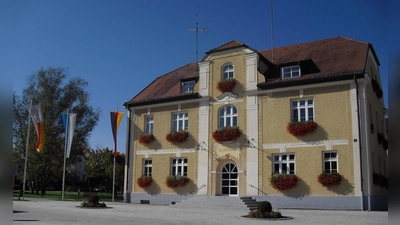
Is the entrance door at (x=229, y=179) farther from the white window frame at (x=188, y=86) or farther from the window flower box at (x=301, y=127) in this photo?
Result: the white window frame at (x=188, y=86)

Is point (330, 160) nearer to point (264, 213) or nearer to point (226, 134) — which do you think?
point (226, 134)

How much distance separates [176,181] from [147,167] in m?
2.91

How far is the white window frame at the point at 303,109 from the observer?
810 inches

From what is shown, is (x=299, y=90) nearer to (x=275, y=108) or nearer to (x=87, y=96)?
(x=275, y=108)

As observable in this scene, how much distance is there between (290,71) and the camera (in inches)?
852

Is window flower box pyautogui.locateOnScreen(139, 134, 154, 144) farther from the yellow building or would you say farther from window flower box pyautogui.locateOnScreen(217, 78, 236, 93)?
window flower box pyautogui.locateOnScreen(217, 78, 236, 93)

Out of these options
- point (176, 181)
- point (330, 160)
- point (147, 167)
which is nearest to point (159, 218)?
point (176, 181)

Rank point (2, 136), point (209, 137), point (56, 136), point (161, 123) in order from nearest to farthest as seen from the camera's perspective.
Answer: point (2, 136) < point (209, 137) < point (161, 123) < point (56, 136)

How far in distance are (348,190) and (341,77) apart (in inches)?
226

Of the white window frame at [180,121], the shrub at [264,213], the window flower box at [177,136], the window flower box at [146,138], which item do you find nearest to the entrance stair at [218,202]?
the window flower box at [177,136]

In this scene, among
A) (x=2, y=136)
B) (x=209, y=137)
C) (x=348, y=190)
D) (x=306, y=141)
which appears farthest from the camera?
(x=209, y=137)

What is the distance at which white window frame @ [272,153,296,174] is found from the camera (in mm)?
20544

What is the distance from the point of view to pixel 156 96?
85.7ft

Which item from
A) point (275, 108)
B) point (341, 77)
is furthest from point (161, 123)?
point (341, 77)
